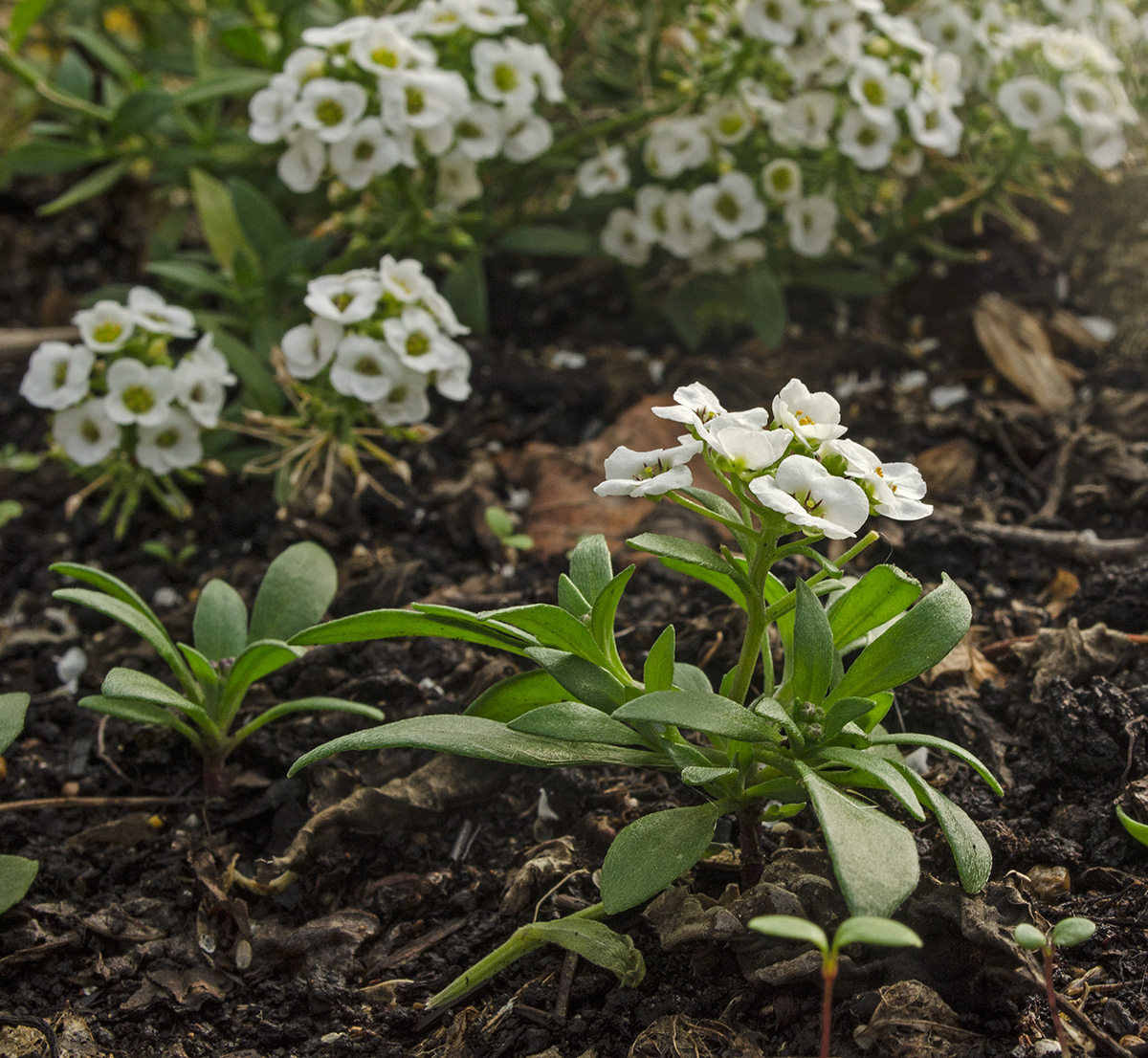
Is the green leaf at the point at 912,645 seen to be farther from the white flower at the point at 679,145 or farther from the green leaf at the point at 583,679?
the white flower at the point at 679,145

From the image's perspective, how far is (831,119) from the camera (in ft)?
8.59

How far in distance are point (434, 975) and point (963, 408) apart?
1966mm

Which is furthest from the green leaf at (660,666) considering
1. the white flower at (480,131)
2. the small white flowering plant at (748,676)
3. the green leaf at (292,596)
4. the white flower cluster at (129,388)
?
the white flower at (480,131)

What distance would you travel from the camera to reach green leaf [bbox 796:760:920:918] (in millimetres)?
1151

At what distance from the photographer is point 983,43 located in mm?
2777

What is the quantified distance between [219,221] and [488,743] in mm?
1926

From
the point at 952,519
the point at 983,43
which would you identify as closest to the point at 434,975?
the point at 952,519

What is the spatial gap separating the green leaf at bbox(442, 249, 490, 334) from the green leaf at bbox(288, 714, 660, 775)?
1534mm

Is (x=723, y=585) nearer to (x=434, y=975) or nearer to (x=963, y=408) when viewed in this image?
(x=434, y=975)

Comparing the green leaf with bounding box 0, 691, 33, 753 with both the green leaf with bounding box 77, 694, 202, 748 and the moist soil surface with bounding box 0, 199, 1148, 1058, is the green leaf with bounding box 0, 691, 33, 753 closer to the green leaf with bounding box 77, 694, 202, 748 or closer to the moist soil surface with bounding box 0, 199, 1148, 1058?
the green leaf with bounding box 77, 694, 202, 748

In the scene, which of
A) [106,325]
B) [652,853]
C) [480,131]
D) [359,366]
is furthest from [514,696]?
[480,131]

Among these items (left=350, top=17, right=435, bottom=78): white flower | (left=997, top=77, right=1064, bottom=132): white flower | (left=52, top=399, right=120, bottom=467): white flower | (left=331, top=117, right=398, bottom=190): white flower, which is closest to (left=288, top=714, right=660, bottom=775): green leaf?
(left=52, top=399, right=120, bottom=467): white flower

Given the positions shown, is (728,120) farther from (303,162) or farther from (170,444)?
(170,444)

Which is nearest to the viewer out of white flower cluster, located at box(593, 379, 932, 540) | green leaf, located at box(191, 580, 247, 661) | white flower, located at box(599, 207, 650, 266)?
white flower cluster, located at box(593, 379, 932, 540)
